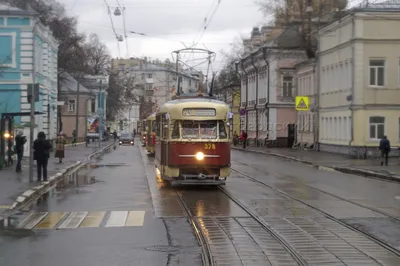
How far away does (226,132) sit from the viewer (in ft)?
69.7

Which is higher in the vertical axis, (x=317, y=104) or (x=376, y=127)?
(x=317, y=104)

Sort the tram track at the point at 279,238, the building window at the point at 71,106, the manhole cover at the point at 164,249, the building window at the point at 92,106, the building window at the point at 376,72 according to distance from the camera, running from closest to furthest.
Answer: the tram track at the point at 279,238 → the manhole cover at the point at 164,249 → the building window at the point at 376,72 → the building window at the point at 71,106 → the building window at the point at 92,106

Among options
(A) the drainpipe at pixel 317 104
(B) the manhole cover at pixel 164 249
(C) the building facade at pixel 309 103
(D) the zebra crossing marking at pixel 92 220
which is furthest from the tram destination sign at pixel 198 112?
(C) the building facade at pixel 309 103

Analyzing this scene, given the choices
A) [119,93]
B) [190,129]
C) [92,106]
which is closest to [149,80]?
[119,93]

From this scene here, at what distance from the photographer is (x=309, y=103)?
54906 millimetres

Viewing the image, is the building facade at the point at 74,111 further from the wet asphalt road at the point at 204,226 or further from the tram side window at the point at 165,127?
the wet asphalt road at the point at 204,226

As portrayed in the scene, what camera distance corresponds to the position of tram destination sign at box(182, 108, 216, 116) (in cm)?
2114

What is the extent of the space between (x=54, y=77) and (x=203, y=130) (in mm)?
39226

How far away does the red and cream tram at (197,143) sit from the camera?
20.9 metres

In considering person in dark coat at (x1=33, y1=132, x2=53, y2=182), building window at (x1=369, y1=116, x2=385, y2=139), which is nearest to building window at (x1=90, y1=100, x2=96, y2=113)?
building window at (x1=369, y1=116, x2=385, y2=139)

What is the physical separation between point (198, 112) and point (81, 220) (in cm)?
789

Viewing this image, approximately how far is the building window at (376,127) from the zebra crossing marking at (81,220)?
3128 centimetres

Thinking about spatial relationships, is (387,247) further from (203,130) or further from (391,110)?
(391,110)

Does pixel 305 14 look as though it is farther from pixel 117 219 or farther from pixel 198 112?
pixel 117 219
